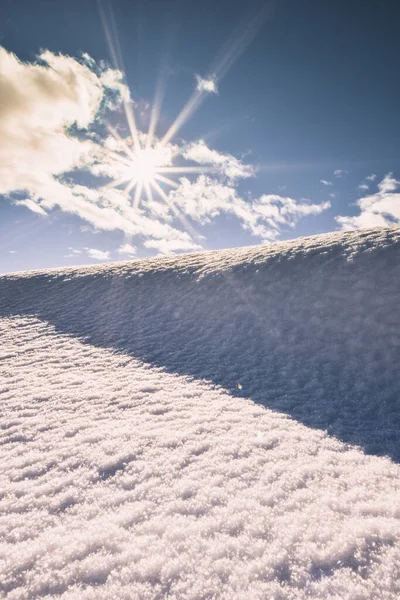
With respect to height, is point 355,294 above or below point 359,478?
above

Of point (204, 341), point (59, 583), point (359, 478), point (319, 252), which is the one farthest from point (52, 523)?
point (319, 252)

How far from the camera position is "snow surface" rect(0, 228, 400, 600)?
2.23 meters

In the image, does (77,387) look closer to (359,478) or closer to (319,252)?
(359,478)

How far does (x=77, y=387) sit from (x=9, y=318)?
25.6 ft

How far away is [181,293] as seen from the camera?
11.6 meters

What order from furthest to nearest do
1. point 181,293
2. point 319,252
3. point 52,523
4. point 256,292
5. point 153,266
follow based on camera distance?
1. point 153,266
2. point 181,293
3. point 319,252
4. point 256,292
5. point 52,523

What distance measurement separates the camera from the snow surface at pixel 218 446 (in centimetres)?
223

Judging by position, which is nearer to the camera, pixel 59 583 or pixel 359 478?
pixel 59 583

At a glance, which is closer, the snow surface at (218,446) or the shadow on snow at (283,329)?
the snow surface at (218,446)

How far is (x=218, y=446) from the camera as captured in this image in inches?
151

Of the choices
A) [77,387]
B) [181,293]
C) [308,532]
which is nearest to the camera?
[308,532]

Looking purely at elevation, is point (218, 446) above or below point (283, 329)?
below

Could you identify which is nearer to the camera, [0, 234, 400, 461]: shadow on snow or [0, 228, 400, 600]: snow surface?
[0, 228, 400, 600]: snow surface

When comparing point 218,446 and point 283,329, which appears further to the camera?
point 283,329
